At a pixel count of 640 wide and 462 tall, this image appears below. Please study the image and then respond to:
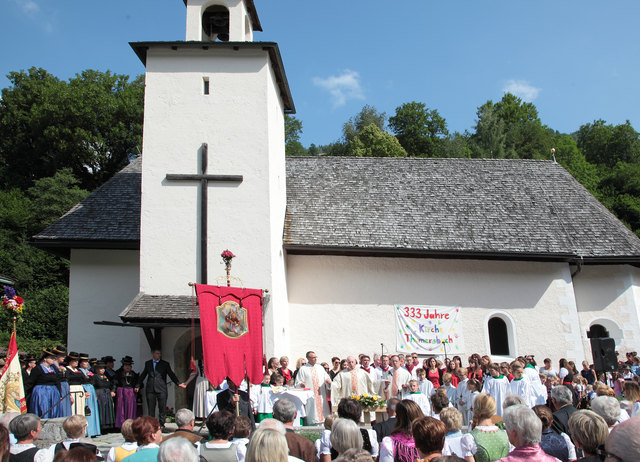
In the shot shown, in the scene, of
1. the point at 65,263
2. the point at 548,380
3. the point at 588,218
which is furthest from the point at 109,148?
the point at 548,380

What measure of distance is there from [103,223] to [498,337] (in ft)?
42.5

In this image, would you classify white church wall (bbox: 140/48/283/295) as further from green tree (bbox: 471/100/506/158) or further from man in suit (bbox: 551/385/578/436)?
green tree (bbox: 471/100/506/158)

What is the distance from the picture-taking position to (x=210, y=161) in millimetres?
15664

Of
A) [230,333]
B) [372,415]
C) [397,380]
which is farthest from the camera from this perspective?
[372,415]

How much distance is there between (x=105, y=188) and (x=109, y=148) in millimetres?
22214

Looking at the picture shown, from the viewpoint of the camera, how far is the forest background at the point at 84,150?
107 feet

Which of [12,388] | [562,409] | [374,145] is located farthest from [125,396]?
[374,145]

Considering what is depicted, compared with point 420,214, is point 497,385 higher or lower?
lower

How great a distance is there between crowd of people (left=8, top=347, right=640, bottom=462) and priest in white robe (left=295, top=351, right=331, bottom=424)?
0.08 feet

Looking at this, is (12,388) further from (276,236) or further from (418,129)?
(418,129)

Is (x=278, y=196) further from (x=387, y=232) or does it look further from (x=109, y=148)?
(x=109, y=148)

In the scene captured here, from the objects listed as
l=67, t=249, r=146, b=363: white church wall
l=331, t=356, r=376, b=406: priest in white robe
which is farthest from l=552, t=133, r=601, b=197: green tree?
l=331, t=356, r=376, b=406: priest in white robe

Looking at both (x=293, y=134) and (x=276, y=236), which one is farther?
(x=293, y=134)

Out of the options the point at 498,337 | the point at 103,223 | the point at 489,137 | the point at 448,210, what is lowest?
the point at 498,337
